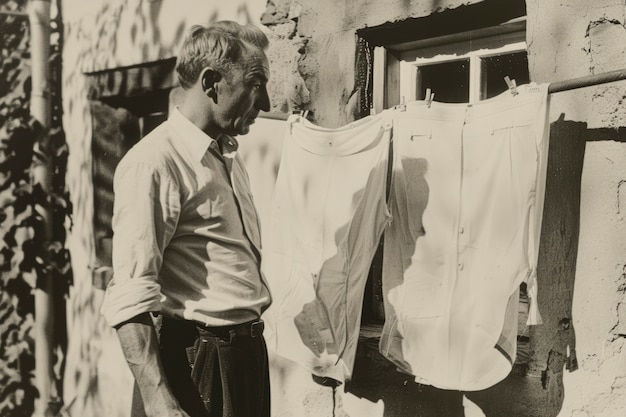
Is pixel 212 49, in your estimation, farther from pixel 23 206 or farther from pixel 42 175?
pixel 23 206

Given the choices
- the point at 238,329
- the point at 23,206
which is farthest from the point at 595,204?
the point at 23,206

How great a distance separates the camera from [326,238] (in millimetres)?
3324

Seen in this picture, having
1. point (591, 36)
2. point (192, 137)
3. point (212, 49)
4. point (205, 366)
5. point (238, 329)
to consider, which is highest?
point (591, 36)

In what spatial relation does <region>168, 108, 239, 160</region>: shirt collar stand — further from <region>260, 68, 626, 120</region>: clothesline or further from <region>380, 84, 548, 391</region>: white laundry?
<region>260, 68, 626, 120</region>: clothesline

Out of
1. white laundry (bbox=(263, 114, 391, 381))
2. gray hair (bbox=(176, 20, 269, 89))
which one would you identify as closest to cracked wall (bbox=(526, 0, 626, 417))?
white laundry (bbox=(263, 114, 391, 381))

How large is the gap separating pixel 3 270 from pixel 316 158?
11.8 feet

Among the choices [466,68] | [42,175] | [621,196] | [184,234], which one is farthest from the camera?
[42,175]

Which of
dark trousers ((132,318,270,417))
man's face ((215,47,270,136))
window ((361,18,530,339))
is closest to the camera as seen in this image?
dark trousers ((132,318,270,417))

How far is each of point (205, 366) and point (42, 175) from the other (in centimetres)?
393

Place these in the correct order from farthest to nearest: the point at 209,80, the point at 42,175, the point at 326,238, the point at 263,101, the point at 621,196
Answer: the point at 42,175
the point at 326,238
the point at 621,196
the point at 263,101
the point at 209,80

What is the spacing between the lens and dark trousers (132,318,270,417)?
2406 millimetres

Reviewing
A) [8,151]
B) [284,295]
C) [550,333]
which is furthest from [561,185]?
[8,151]

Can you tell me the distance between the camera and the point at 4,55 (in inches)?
237

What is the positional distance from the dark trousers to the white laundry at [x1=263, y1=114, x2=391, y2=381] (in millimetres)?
825
